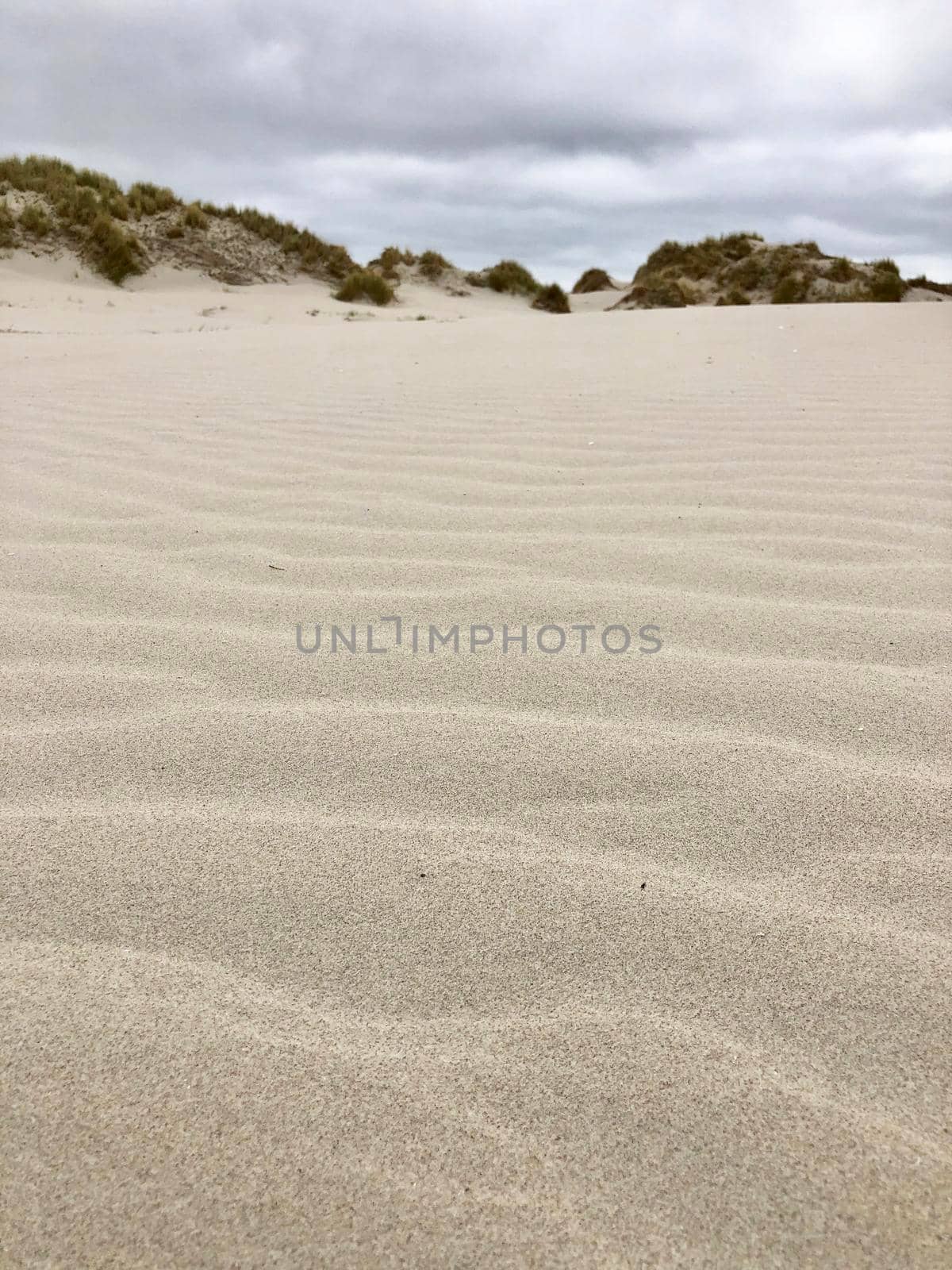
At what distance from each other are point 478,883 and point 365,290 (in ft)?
41.9

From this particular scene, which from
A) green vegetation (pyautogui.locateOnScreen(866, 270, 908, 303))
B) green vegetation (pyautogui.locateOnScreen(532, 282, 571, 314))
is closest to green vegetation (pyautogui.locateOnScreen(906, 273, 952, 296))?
green vegetation (pyautogui.locateOnScreen(866, 270, 908, 303))

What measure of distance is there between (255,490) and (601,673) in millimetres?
1525

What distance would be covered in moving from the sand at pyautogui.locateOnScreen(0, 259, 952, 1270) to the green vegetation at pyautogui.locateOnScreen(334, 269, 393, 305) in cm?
1071

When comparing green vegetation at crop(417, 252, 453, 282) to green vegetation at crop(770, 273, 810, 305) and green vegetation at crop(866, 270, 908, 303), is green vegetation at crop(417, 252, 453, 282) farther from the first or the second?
green vegetation at crop(866, 270, 908, 303)

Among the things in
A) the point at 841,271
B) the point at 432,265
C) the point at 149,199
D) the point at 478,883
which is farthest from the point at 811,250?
the point at 478,883

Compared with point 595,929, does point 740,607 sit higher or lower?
higher

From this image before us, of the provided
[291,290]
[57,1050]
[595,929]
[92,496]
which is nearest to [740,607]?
[595,929]

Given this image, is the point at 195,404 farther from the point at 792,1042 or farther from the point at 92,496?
the point at 792,1042

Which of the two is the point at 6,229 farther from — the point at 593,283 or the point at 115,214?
the point at 593,283

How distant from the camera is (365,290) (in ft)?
42.1

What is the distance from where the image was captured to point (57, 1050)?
3.07 feet

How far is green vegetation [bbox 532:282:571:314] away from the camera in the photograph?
14.5 metres

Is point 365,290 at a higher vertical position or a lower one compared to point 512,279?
lower

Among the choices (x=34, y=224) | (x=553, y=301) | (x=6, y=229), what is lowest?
(x=553, y=301)
